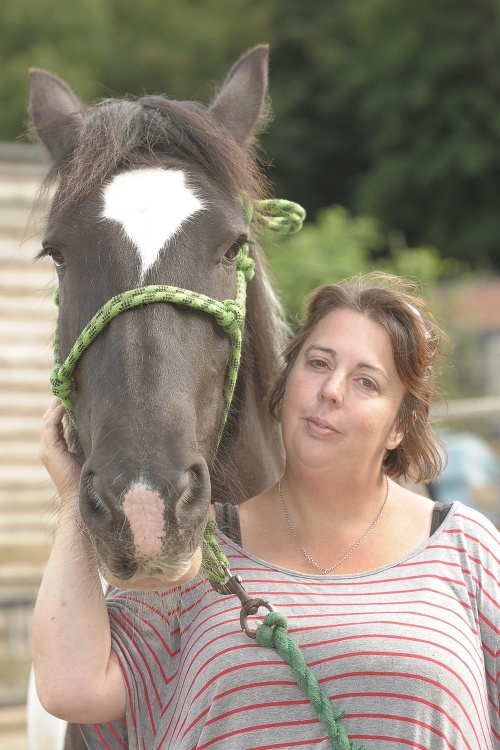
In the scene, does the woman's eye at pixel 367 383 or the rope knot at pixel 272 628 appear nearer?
the rope knot at pixel 272 628

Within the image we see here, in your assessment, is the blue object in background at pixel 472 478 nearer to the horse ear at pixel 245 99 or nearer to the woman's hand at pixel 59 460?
the horse ear at pixel 245 99

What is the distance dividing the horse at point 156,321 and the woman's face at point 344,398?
160 millimetres

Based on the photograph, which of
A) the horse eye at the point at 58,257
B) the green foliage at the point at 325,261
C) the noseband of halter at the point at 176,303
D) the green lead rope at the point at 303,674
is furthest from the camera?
the green foliage at the point at 325,261

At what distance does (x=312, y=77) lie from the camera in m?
26.9

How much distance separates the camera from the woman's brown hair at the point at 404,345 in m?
1.96

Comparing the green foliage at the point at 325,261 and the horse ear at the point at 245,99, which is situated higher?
the green foliage at the point at 325,261

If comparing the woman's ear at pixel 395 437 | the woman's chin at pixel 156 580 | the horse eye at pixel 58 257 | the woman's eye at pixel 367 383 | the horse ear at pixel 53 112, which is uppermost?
the horse ear at pixel 53 112

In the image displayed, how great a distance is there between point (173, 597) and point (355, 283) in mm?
781

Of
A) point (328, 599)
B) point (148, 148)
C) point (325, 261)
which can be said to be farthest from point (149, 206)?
point (325, 261)

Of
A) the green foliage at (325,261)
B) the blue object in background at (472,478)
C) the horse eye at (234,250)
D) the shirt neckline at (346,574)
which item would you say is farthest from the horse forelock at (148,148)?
the green foliage at (325,261)

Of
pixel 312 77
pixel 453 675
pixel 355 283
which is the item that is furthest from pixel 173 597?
pixel 312 77

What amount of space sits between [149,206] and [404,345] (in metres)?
0.59

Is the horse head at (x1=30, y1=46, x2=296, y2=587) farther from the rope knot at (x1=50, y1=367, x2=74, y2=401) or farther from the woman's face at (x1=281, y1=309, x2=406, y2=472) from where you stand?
the woman's face at (x1=281, y1=309, x2=406, y2=472)

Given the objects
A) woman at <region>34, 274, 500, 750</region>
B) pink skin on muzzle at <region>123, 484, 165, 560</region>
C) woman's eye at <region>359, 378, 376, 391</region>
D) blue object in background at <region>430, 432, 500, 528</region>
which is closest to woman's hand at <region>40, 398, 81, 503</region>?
woman at <region>34, 274, 500, 750</region>
